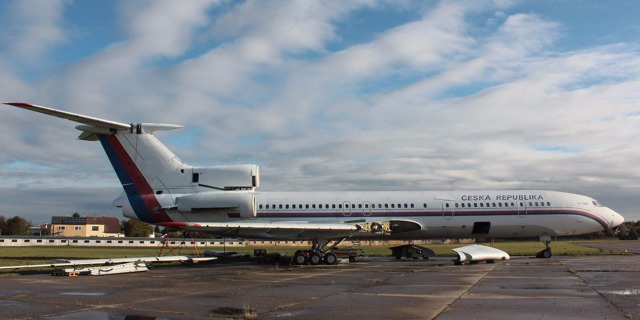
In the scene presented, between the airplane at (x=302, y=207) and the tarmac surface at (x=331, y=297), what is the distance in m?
8.36

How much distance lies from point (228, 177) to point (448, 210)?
11.4 meters

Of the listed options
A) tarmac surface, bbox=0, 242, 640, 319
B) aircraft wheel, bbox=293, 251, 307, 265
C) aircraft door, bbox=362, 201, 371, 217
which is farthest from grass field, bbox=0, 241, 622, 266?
tarmac surface, bbox=0, 242, 640, 319

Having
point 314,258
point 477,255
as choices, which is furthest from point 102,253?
point 477,255

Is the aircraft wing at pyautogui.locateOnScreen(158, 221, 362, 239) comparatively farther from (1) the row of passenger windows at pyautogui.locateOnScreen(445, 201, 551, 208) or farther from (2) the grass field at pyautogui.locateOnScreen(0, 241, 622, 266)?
(2) the grass field at pyautogui.locateOnScreen(0, 241, 622, 266)

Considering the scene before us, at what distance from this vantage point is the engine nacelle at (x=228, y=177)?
24.8 meters

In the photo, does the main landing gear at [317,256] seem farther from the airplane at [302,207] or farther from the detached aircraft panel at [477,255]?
the detached aircraft panel at [477,255]

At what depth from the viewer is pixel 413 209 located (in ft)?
86.2

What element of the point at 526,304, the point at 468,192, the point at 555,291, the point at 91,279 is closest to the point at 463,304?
the point at 526,304

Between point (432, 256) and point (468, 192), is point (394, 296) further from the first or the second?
point (432, 256)

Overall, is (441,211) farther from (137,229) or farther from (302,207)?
(137,229)

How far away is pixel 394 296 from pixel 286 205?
1544 centimetres

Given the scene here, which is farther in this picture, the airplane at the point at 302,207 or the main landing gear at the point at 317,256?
the airplane at the point at 302,207

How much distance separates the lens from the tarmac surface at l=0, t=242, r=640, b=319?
28.9 ft

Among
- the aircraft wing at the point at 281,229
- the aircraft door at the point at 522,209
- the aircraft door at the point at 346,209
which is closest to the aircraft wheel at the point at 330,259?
the aircraft wing at the point at 281,229
